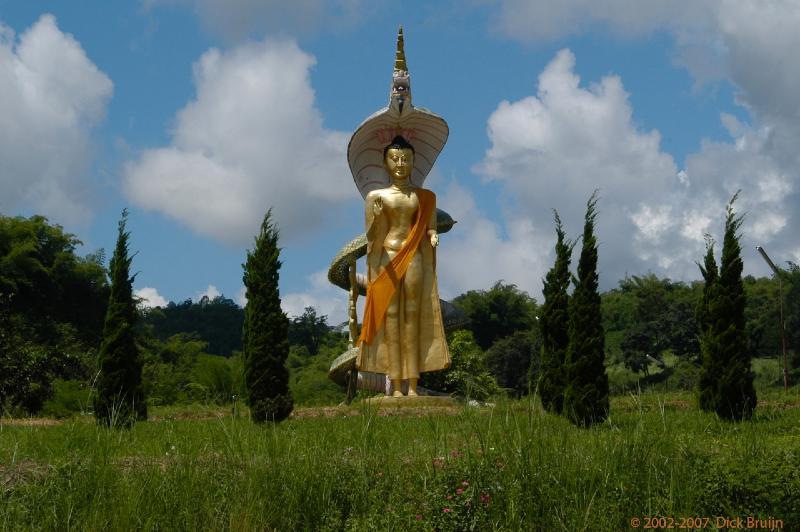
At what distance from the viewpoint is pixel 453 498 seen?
5.50 meters

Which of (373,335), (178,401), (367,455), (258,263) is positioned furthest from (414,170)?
(367,455)

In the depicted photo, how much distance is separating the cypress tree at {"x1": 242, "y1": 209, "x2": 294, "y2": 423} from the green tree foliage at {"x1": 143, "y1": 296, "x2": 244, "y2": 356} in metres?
28.6

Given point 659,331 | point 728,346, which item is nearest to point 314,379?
point 659,331

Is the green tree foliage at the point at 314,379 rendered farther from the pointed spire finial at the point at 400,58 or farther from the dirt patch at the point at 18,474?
the dirt patch at the point at 18,474

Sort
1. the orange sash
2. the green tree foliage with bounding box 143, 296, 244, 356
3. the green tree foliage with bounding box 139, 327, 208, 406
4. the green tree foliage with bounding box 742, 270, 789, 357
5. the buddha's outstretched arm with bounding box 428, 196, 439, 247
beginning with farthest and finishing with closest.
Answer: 1. the green tree foliage with bounding box 143, 296, 244, 356
2. the green tree foliage with bounding box 742, 270, 789, 357
3. the green tree foliage with bounding box 139, 327, 208, 406
4. the orange sash
5. the buddha's outstretched arm with bounding box 428, 196, 439, 247

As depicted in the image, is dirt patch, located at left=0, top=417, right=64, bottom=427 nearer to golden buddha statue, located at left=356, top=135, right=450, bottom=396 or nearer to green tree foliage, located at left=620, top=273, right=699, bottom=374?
golden buddha statue, located at left=356, top=135, right=450, bottom=396

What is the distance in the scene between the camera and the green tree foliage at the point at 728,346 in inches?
441

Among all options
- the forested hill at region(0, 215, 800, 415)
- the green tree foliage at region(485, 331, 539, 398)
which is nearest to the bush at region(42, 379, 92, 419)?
the forested hill at region(0, 215, 800, 415)

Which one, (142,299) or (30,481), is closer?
A: (30,481)

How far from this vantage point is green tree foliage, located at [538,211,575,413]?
1163cm

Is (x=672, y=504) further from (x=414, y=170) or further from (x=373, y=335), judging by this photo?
(x=414, y=170)

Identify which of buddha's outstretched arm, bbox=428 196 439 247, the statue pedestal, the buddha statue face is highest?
the buddha statue face

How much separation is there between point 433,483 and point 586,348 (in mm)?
5807

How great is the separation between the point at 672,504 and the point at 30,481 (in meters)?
3.74
